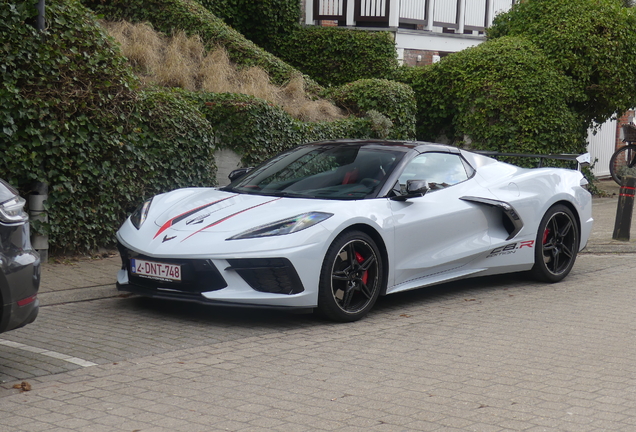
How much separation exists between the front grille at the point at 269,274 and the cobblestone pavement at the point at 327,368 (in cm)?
34

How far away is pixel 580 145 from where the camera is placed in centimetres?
1670

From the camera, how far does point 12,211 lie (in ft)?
14.8

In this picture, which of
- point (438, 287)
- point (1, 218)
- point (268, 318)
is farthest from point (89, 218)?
point (1, 218)

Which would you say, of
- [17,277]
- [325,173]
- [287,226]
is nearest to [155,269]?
[287,226]

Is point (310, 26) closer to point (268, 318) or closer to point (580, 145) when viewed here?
point (580, 145)

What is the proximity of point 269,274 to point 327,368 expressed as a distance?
1.05m

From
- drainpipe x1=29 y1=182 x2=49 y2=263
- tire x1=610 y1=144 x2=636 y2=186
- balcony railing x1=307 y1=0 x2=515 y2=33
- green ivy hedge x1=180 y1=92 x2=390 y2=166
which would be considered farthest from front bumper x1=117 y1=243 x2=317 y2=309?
balcony railing x1=307 y1=0 x2=515 y2=33

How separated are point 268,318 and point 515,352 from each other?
1942 mm

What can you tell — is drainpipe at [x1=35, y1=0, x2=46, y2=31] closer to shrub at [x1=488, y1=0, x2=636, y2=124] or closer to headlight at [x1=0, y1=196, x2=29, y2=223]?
headlight at [x1=0, y1=196, x2=29, y2=223]

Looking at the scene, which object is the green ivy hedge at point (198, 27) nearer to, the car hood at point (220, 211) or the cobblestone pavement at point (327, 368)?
the car hood at point (220, 211)

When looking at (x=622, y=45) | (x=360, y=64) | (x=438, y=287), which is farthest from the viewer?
(x=360, y=64)

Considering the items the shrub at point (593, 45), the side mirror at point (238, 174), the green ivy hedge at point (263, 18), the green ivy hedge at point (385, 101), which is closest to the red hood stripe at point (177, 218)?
the side mirror at point (238, 174)

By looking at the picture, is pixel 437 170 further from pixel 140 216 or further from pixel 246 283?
pixel 140 216

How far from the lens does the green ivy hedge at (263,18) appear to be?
18.1m
